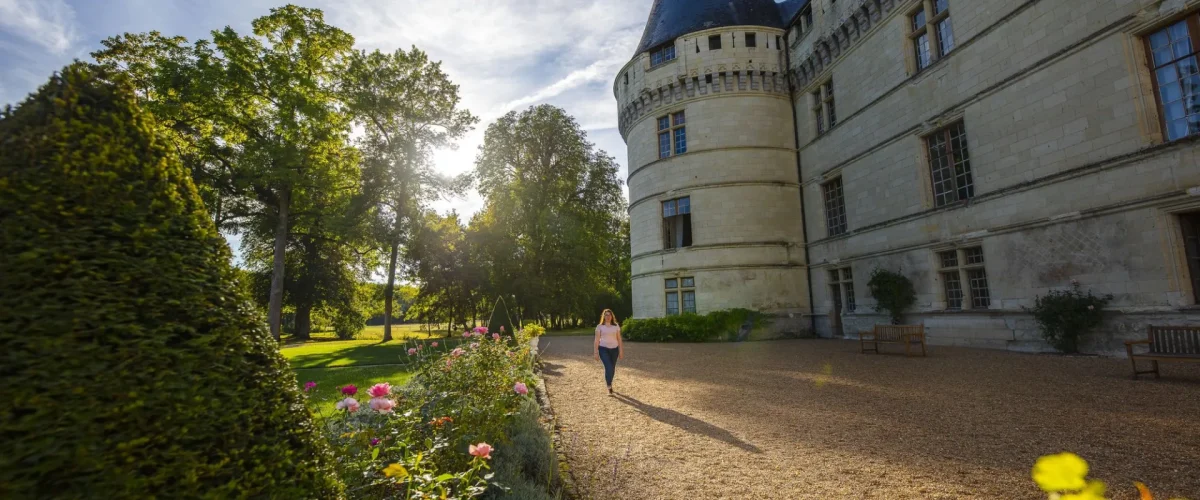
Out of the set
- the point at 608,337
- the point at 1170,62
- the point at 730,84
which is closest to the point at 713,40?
the point at 730,84

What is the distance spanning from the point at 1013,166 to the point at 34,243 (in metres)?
14.1

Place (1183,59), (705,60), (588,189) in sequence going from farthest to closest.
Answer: (588,189) → (705,60) → (1183,59)

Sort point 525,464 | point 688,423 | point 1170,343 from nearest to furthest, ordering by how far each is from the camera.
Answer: point 525,464 → point 688,423 → point 1170,343

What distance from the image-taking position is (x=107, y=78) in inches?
75.2

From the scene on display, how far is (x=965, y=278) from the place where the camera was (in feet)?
39.7

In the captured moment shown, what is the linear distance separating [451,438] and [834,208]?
16.6 metres

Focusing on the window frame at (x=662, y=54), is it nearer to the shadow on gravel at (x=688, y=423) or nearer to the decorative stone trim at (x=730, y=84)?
the decorative stone trim at (x=730, y=84)

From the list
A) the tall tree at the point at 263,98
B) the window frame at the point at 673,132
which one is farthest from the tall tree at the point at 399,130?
the window frame at the point at 673,132

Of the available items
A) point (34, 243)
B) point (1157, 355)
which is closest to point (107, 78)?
point (34, 243)

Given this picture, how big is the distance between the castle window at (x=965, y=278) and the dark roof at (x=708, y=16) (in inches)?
442

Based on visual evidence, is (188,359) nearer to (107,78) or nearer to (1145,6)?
(107,78)

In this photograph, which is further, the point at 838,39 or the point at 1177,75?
the point at 838,39

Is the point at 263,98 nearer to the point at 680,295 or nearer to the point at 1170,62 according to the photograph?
the point at 680,295

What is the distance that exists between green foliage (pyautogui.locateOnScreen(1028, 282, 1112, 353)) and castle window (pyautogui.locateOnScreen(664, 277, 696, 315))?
10.1m
